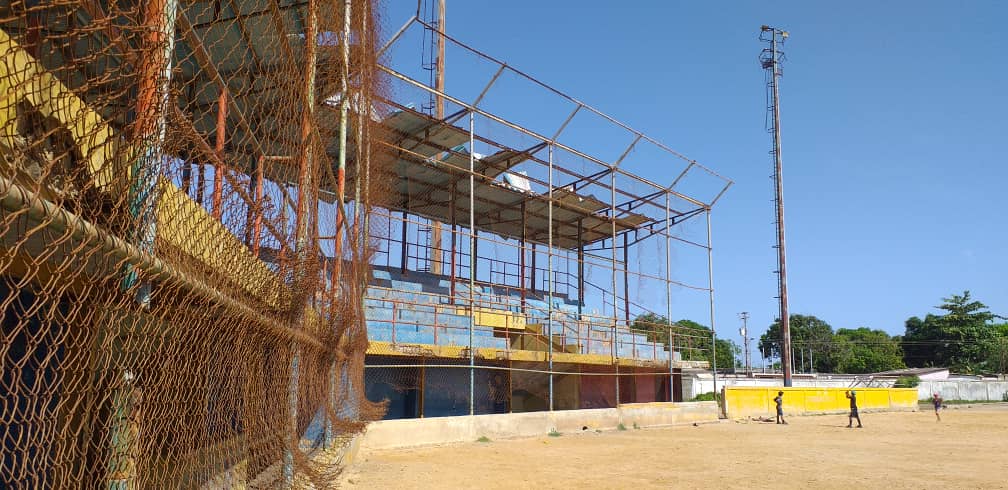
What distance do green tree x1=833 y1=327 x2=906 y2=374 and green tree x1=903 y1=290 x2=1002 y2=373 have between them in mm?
3723

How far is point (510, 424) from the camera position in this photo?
18141 millimetres

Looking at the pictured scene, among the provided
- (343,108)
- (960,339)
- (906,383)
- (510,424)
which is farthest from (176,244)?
(960,339)

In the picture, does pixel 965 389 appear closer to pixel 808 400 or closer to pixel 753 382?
pixel 753 382

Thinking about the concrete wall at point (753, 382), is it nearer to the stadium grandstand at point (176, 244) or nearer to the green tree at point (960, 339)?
the green tree at point (960, 339)

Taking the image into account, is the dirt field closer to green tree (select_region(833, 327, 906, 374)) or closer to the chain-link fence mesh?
the chain-link fence mesh

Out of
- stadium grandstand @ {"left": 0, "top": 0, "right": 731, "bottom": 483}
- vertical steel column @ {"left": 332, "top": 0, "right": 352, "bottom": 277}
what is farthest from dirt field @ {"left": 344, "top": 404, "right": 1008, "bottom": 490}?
vertical steel column @ {"left": 332, "top": 0, "right": 352, "bottom": 277}

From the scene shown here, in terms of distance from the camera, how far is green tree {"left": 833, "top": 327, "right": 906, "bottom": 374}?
8562 centimetres

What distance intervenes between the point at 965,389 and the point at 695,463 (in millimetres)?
56315

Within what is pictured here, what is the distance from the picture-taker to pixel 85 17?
6797 mm

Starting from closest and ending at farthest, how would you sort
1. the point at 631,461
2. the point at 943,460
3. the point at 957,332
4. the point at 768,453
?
the point at 631,461 < the point at 943,460 < the point at 768,453 < the point at 957,332

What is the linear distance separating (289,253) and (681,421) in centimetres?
2302

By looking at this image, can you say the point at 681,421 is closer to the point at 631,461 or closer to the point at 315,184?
the point at 631,461

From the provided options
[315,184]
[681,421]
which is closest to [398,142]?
[681,421]

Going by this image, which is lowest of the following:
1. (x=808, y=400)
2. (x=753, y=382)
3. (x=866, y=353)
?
(x=808, y=400)
